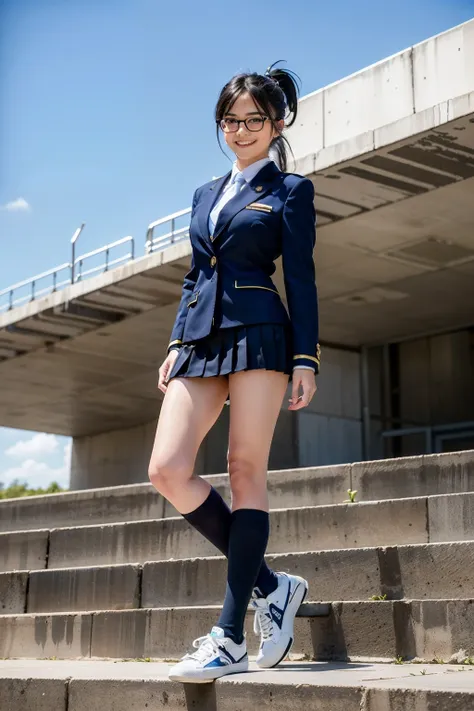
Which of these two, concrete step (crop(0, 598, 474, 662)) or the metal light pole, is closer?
concrete step (crop(0, 598, 474, 662))

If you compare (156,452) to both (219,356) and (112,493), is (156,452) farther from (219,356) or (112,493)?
(112,493)

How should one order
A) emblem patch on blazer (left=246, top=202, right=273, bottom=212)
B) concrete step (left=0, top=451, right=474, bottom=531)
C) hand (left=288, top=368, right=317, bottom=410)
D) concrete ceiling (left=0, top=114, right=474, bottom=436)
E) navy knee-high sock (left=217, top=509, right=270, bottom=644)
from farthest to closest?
concrete ceiling (left=0, top=114, right=474, bottom=436)
concrete step (left=0, top=451, right=474, bottom=531)
emblem patch on blazer (left=246, top=202, right=273, bottom=212)
hand (left=288, top=368, right=317, bottom=410)
navy knee-high sock (left=217, top=509, right=270, bottom=644)

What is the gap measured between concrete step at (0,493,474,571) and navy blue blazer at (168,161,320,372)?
176 cm

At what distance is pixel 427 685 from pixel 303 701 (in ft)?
1.33

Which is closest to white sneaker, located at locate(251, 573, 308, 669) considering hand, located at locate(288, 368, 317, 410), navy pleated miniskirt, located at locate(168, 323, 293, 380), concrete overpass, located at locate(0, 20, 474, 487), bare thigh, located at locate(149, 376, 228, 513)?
bare thigh, located at locate(149, 376, 228, 513)

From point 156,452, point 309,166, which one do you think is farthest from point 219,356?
point 309,166

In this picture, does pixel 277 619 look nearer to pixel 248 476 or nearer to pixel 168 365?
pixel 248 476

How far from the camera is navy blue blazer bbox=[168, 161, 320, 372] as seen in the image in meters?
3.57

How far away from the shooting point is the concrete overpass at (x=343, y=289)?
37.9 ft

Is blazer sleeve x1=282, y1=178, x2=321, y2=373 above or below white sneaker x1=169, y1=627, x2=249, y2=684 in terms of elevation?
above

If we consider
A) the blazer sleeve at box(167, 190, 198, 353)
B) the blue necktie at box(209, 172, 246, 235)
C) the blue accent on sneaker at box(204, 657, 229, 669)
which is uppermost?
the blue necktie at box(209, 172, 246, 235)

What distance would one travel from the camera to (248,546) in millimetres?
3422

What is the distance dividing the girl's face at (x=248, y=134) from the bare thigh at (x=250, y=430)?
0.88m

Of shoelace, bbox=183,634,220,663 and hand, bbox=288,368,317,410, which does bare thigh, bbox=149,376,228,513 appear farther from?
shoelace, bbox=183,634,220,663
